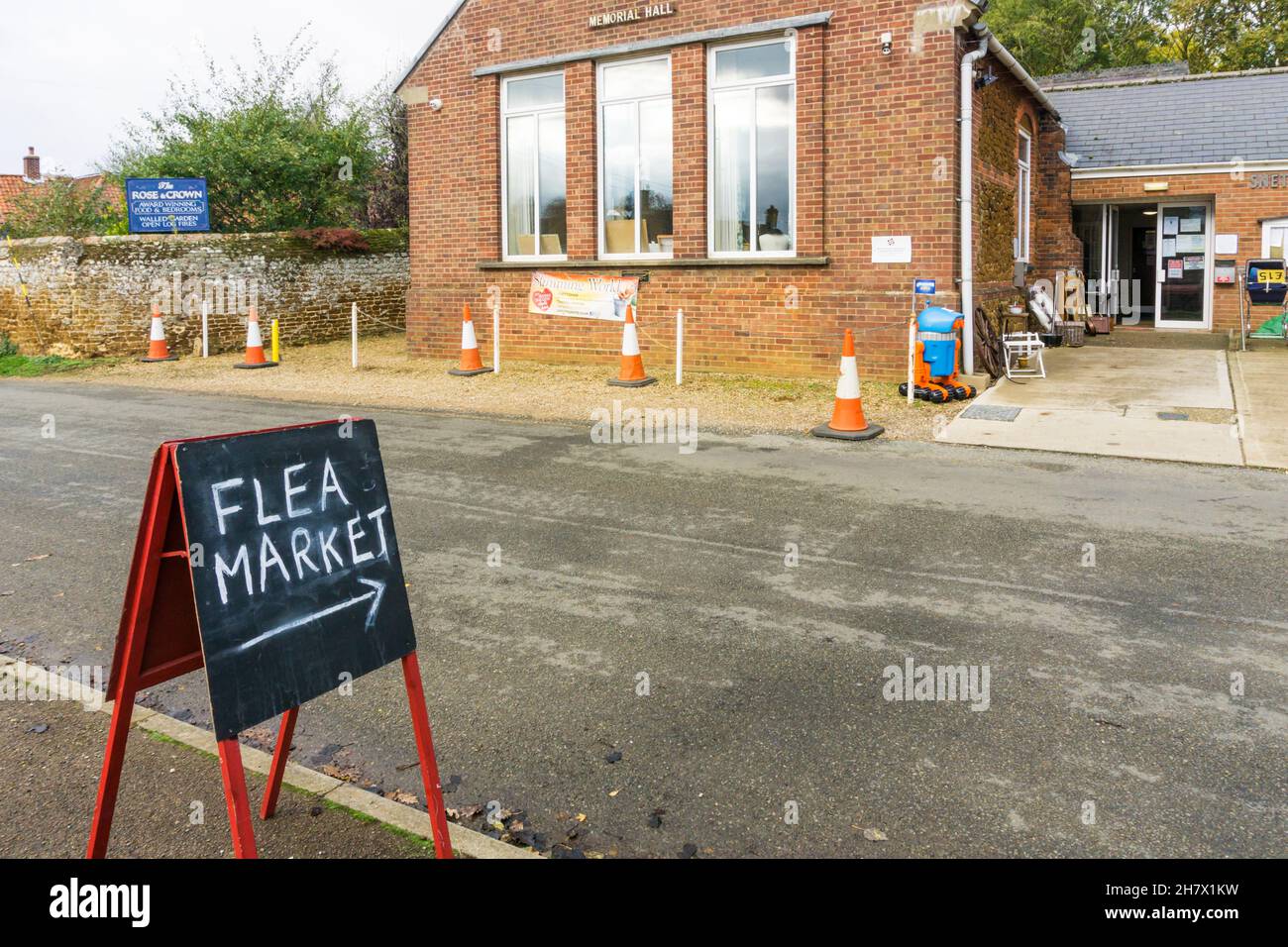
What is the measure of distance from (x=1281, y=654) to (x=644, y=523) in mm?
3767

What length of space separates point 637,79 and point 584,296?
3226mm

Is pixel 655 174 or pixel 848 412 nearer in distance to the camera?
pixel 848 412

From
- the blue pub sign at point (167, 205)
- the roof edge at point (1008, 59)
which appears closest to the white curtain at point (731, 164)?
the roof edge at point (1008, 59)

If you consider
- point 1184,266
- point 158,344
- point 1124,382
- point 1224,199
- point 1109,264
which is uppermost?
point 1224,199

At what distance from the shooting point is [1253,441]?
31.6 ft

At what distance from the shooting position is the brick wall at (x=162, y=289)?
1891 centimetres

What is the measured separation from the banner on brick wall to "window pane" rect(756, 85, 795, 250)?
2154 mm

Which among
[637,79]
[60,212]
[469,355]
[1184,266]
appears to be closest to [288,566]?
[469,355]

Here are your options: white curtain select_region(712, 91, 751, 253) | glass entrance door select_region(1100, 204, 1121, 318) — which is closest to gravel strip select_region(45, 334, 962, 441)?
white curtain select_region(712, 91, 751, 253)

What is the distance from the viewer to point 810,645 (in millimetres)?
4867

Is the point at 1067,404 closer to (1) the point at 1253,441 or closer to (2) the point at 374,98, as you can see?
(1) the point at 1253,441

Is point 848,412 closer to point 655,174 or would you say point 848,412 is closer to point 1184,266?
point 655,174

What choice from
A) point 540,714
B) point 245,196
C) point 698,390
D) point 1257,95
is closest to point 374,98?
point 245,196

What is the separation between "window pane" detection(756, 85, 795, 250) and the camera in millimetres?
14375
